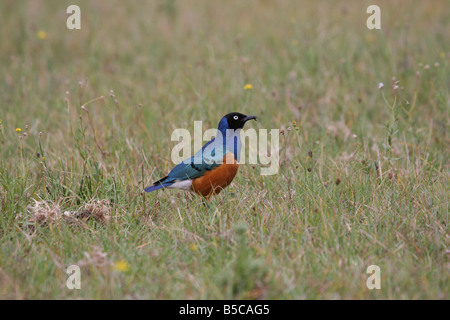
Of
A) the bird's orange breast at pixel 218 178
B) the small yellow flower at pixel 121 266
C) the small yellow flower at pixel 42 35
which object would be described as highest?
the small yellow flower at pixel 42 35

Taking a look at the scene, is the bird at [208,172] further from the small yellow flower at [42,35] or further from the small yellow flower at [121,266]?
the small yellow flower at [42,35]

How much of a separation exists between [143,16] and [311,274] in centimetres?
738

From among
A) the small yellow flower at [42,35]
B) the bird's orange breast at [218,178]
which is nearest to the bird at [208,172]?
the bird's orange breast at [218,178]

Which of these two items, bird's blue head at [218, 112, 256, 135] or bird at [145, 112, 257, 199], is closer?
bird at [145, 112, 257, 199]

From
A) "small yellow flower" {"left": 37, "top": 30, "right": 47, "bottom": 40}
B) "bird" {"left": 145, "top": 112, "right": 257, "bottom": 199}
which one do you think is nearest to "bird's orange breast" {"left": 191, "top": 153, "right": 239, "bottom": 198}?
"bird" {"left": 145, "top": 112, "right": 257, "bottom": 199}

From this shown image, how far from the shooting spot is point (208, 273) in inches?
140

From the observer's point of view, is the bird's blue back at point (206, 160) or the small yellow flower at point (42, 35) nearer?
the bird's blue back at point (206, 160)

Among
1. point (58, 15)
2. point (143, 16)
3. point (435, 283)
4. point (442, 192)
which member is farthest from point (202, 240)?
point (58, 15)

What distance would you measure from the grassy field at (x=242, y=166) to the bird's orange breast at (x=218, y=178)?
125 millimetres

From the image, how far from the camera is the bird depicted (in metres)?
4.65

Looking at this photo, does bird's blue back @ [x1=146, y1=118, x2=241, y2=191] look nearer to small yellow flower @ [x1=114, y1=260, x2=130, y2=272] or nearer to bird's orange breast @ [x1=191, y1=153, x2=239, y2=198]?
bird's orange breast @ [x1=191, y1=153, x2=239, y2=198]

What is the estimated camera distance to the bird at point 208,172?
4648mm

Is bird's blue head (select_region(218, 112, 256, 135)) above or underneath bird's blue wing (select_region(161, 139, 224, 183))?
above

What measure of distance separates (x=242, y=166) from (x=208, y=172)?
Answer: 30.8 inches
